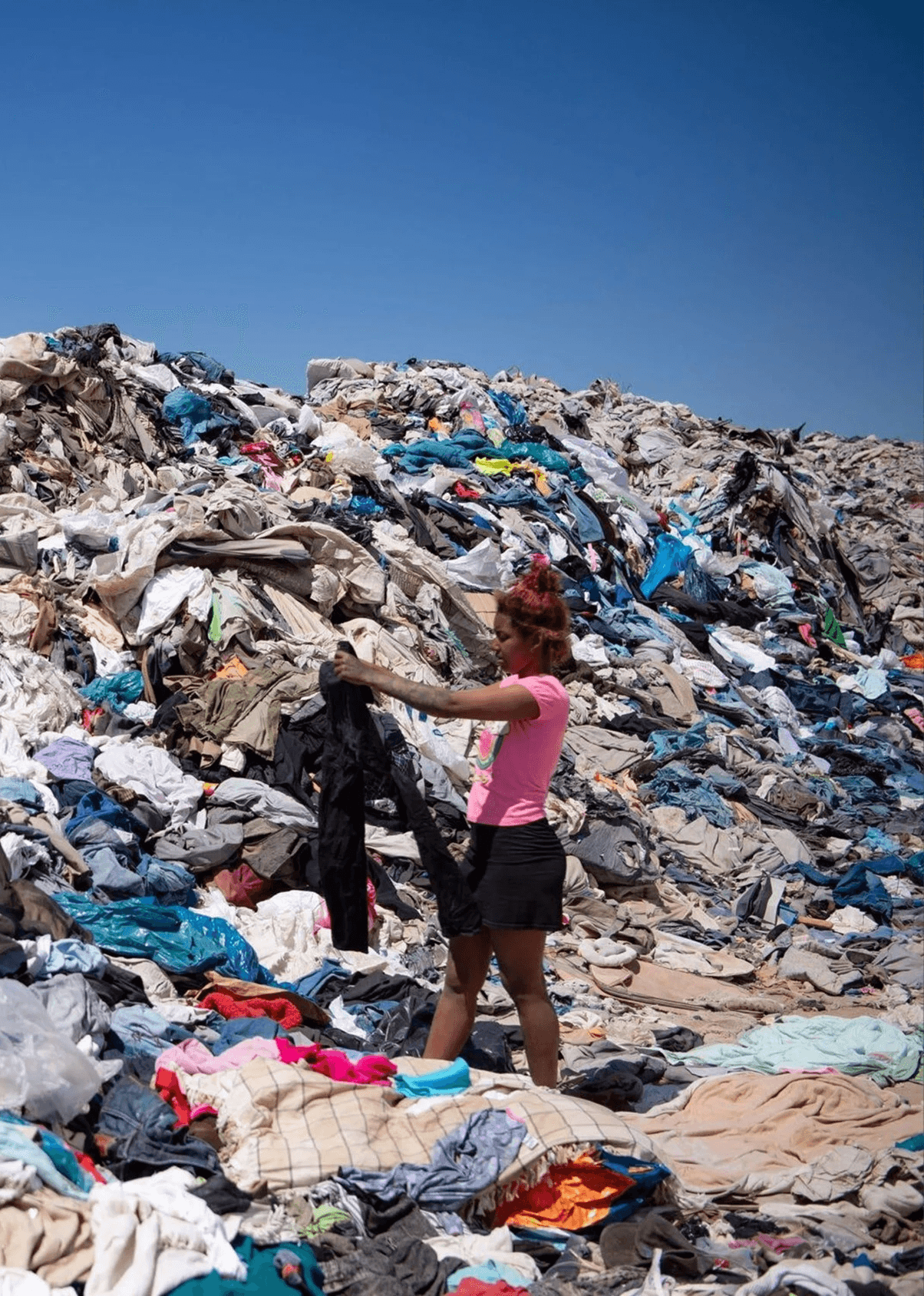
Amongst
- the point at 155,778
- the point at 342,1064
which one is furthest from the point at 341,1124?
the point at 155,778

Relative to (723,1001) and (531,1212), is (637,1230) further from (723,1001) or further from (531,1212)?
(723,1001)

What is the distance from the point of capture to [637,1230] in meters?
2.78

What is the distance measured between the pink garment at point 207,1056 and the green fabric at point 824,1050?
1.83 metres

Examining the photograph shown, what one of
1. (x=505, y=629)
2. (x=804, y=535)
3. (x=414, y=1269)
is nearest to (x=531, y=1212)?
(x=414, y=1269)

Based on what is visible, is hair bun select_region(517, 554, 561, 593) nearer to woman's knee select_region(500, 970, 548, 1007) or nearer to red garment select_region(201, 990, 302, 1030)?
woman's knee select_region(500, 970, 548, 1007)

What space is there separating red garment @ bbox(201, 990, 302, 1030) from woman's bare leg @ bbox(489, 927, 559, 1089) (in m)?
0.87

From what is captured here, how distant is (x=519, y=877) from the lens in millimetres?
3420

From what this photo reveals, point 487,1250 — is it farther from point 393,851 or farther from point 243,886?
point 393,851

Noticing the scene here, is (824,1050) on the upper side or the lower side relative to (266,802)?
lower

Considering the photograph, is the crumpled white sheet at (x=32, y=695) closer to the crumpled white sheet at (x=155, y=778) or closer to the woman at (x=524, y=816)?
the crumpled white sheet at (x=155, y=778)

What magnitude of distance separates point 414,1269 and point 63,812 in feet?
11.0

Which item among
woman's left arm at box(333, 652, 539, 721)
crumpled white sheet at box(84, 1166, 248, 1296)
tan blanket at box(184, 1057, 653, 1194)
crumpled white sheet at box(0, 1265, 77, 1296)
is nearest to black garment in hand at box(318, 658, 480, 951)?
woman's left arm at box(333, 652, 539, 721)

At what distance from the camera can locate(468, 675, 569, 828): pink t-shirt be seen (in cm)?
342

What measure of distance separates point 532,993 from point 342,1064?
0.59m
